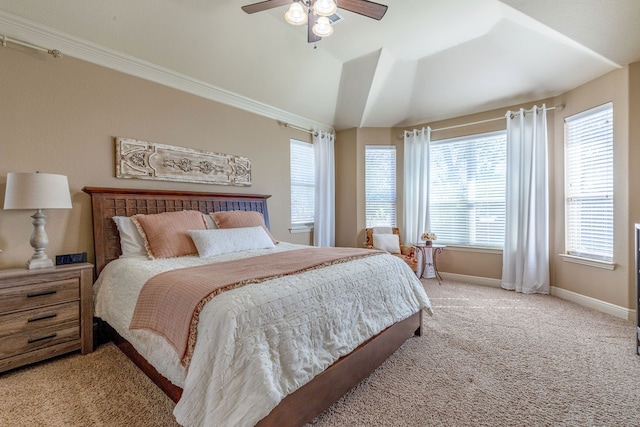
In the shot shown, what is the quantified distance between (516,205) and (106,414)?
15.5 feet

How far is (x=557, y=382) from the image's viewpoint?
1.93 m

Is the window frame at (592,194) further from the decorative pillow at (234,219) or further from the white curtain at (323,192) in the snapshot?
the decorative pillow at (234,219)

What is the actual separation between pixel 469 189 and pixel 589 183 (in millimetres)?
1372

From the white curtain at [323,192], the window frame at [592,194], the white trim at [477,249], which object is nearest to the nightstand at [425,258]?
the white trim at [477,249]

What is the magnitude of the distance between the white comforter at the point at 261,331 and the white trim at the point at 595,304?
2.56 metres

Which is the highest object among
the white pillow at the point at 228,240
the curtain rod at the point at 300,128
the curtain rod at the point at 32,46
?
the curtain rod at the point at 32,46

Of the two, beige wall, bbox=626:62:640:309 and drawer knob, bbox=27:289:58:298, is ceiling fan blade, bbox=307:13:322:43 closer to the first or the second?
drawer knob, bbox=27:289:58:298

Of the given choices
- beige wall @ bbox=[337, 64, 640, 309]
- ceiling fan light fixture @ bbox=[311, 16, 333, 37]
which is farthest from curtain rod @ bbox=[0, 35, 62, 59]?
beige wall @ bbox=[337, 64, 640, 309]

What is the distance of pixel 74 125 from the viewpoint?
8.48ft

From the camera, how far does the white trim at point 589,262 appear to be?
3.16 metres

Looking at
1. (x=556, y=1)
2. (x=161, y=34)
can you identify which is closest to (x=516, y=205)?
(x=556, y=1)

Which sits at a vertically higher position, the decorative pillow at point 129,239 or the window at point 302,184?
the window at point 302,184

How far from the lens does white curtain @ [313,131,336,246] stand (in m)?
4.74

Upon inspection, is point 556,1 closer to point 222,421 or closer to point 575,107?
point 575,107
